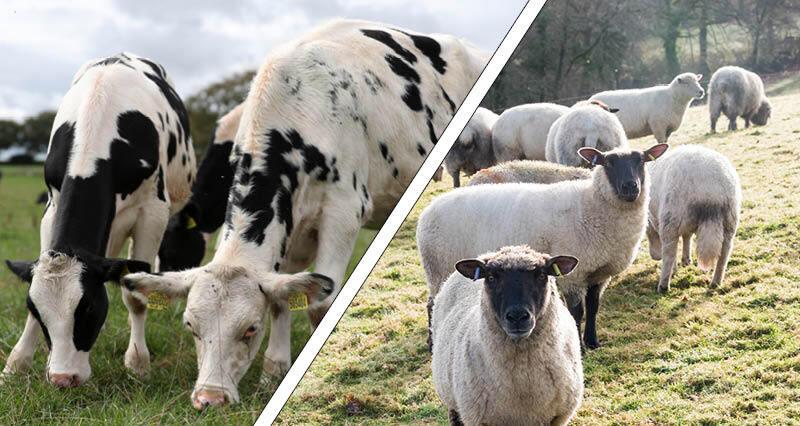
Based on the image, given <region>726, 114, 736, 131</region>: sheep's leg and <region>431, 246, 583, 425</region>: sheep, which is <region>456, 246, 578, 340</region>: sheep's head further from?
<region>726, 114, 736, 131</region>: sheep's leg

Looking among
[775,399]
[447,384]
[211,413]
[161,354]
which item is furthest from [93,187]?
[775,399]

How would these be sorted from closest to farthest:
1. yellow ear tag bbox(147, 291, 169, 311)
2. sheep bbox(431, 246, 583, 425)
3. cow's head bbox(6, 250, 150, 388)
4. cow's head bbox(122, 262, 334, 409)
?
sheep bbox(431, 246, 583, 425), cow's head bbox(122, 262, 334, 409), yellow ear tag bbox(147, 291, 169, 311), cow's head bbox(6, 250, 150, 388)

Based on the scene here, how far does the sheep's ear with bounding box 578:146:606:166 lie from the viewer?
2439 mm

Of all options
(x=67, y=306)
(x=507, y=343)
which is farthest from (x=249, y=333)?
(x=507, y=343)

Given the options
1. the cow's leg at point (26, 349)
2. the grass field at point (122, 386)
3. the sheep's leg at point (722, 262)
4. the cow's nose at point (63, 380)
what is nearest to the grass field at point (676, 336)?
the sheep's leg at point (722, 262)

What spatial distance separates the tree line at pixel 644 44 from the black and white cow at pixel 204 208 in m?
4.54

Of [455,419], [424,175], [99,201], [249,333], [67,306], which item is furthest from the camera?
[99,201]

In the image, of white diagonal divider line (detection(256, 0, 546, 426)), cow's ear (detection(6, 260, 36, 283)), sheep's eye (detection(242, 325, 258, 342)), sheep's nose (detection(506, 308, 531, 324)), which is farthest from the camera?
cow's ear (detection(6, 260, 36, 283))

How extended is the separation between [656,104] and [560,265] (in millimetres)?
470

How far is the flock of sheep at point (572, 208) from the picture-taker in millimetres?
2430

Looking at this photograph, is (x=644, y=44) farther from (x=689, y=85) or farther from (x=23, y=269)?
(x=23, y=269)

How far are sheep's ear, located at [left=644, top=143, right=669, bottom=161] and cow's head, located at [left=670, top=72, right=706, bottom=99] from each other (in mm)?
139

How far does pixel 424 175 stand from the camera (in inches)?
90.4

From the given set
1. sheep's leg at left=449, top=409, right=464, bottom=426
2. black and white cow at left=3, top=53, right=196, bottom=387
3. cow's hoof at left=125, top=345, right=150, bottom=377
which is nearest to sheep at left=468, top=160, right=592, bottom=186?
sheep's leg at left=449, top=409, right=464, bottom=426
